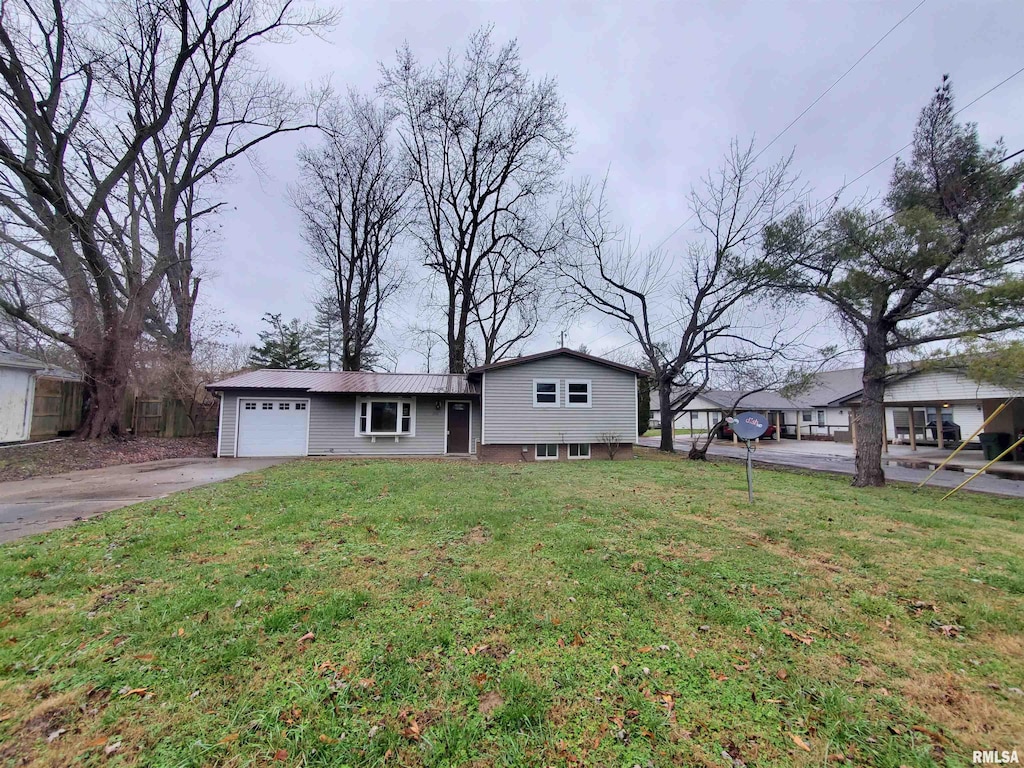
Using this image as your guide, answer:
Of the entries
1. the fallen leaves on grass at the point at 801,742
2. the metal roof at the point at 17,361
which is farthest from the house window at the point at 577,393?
the metal roof at the point at 17,361

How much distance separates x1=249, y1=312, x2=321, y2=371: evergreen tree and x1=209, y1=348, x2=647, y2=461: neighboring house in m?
A: 15.0

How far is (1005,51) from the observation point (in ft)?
21.1

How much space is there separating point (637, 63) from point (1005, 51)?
272 inches

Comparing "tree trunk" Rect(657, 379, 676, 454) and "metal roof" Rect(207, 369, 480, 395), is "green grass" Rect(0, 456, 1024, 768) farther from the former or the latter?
"tree trunk" Rect(657, 379, 676, 454)

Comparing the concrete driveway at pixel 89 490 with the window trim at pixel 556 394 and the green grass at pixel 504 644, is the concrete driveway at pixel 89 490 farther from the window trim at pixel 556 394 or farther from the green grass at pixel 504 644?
the window trim at pixel 556 394

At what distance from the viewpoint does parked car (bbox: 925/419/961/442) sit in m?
21.5

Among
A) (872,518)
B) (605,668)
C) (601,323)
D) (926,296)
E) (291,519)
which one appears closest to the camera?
(605,668)

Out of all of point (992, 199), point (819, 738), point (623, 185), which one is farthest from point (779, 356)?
point (819, 738)

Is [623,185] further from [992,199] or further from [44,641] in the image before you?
[44,641]

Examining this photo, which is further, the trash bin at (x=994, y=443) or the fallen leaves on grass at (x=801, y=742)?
the trash bin at (x=994, y=443)

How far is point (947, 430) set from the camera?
22.3m

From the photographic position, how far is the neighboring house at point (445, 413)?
14.2m

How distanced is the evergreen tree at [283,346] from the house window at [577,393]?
69.5 feet

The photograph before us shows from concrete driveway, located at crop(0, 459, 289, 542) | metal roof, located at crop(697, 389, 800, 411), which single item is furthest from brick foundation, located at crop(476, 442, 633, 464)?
metal roof, located at crop(697, 389, 800, 411)
